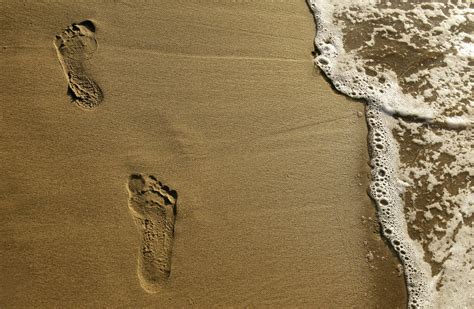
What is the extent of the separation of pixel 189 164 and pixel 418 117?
6.97 feet

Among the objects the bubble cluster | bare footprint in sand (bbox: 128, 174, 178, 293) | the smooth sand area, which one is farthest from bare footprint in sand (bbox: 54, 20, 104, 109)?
the bubble cluster

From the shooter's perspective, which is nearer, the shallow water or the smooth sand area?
the smooth sand area

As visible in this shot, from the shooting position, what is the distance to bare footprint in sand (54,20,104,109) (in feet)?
10.0

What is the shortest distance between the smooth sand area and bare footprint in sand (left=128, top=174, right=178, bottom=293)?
0.17 feet

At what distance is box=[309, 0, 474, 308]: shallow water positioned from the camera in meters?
3.05

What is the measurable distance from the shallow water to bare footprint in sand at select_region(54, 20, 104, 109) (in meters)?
1.97

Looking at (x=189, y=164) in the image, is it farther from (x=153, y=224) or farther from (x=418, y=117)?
(x=418, y=117)

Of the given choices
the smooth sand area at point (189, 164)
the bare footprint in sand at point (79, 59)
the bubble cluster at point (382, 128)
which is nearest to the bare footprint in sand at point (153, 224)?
the smooth sand area at point (189, 164)

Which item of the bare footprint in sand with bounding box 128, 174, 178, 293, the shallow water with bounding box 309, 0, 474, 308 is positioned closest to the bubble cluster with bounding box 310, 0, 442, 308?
the shallow water with bounding box 309, 0, 474, 308

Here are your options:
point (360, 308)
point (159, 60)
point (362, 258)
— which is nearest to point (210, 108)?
point (159, 60)

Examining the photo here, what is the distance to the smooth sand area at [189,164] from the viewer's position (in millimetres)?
2633

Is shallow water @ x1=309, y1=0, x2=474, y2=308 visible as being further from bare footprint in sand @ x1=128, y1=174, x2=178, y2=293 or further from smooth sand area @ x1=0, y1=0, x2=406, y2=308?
bare footprint in sand @ x1=128, y1=174, x2=178, y2=293

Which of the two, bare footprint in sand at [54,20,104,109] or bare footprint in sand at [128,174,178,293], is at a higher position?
bare footprint in sand at [54,20,104,109]

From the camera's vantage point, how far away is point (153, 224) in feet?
9.01
